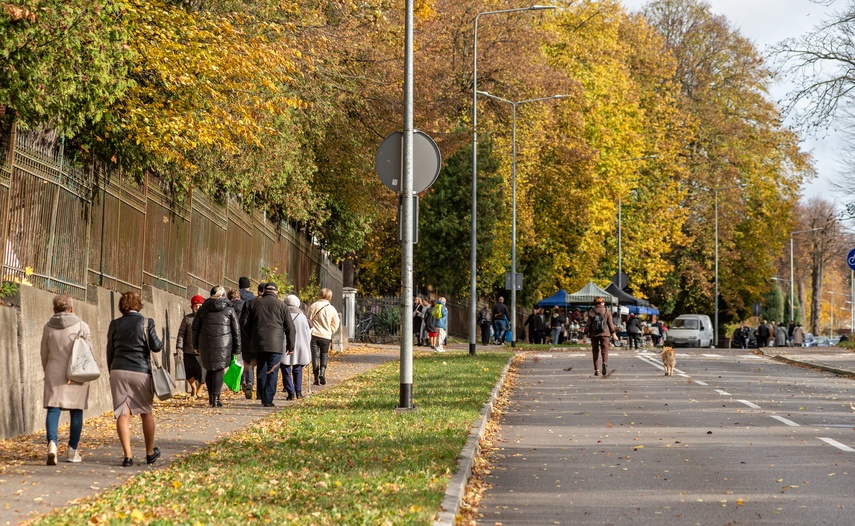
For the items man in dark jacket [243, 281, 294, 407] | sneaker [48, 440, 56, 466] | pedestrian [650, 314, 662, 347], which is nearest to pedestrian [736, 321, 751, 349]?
pedestrian [650, 314, 662, 347]

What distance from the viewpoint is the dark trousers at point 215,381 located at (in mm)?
17531

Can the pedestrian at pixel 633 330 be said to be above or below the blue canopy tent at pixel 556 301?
below

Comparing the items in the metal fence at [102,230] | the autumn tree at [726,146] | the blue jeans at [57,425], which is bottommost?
the blue jeans at [57,425]

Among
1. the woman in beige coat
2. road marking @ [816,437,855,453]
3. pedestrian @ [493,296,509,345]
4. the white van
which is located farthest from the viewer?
the white van

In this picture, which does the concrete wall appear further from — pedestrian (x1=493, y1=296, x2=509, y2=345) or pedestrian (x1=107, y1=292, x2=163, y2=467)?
pedestrian (x1=493, y1=296, x2=509, y2=345)

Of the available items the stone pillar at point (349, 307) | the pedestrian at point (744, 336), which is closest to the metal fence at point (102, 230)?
A: the stone pillar at point (349, 307)

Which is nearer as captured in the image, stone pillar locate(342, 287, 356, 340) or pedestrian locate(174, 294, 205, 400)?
pedestrian locate(174, 294, 205, 400)

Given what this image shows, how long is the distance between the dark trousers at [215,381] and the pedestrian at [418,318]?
80.5 feet

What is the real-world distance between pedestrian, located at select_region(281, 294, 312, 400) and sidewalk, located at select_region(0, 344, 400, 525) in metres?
0.29

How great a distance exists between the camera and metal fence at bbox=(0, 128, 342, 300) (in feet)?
45.6

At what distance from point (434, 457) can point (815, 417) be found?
7673mm

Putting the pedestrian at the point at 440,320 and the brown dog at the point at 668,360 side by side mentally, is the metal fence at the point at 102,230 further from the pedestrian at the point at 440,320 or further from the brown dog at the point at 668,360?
the pedestrian at the point at 440,320

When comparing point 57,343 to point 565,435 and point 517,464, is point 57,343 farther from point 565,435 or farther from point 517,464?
point 565,435

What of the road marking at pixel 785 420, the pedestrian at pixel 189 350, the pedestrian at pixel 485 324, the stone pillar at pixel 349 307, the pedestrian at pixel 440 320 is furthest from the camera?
the pedestrian at pixel 485 324
